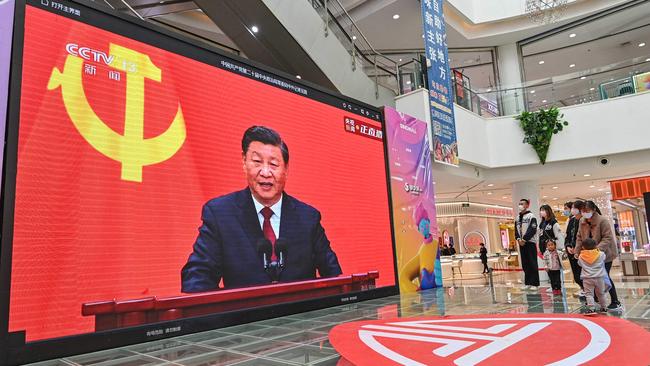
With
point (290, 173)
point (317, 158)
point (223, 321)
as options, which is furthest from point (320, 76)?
point (223, 321)

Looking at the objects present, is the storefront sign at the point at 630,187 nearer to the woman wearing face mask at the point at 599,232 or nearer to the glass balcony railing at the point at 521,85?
the glass balcony railing at the point at 521,85

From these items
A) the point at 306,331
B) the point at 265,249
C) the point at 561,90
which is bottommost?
the point at 306,331

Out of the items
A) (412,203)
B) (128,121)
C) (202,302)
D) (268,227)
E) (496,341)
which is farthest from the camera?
(412,203)

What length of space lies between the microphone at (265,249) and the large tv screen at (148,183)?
0.5 inches

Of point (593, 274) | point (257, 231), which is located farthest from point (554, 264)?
point (257, 231)

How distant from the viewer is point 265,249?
4.73 meters

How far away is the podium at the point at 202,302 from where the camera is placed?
3.45 m

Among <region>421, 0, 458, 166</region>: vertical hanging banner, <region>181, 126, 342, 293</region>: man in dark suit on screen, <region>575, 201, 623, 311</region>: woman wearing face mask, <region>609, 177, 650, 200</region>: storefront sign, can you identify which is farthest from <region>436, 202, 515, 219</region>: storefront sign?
<region>181, 126, 342, 293</region>: man in dark suit on screen

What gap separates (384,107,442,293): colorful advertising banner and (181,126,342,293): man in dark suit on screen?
5.47 feet

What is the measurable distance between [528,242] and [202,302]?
4.93m

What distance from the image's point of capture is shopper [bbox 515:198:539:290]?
6.53 metres

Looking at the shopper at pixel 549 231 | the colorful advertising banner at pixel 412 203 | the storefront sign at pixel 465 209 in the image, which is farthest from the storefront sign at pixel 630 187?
the shopper at pixel 549 231

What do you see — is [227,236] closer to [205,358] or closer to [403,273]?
[205,358]

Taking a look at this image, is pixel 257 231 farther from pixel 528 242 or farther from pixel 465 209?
pixel 465 209
